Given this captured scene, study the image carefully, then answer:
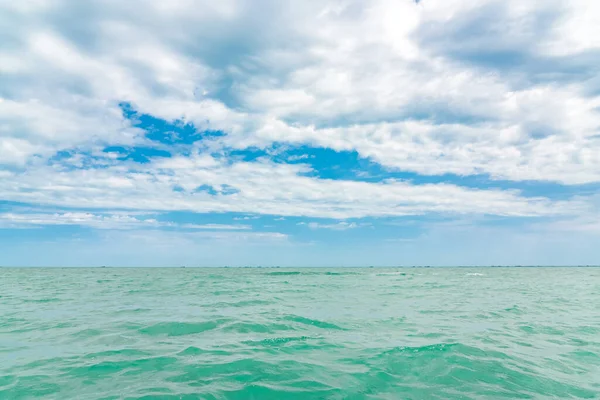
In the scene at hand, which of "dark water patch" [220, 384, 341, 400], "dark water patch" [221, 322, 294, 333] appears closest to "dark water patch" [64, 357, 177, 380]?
"dark water patch" [220, 384, 341, 400]

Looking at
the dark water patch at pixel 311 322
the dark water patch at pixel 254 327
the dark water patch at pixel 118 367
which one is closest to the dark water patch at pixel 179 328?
the dark water patch at pixel 254 327

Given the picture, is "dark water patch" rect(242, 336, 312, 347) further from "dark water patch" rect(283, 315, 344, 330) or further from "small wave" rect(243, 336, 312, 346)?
"dark water patch" rect(283, 315, 344, 330)

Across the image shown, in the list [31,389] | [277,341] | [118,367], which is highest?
[277,341]

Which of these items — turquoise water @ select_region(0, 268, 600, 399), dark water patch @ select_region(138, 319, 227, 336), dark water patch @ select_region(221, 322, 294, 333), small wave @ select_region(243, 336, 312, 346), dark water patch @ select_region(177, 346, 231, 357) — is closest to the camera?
turquoise water @ select_region(0, 268, 600, 399)

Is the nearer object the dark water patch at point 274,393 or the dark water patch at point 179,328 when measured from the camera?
the dark water patch at point 274,393

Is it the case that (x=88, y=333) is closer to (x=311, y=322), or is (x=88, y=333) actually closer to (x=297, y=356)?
(x=297, y=356)

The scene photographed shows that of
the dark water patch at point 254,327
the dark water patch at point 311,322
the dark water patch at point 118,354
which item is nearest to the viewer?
the dark water patch at point 118,354

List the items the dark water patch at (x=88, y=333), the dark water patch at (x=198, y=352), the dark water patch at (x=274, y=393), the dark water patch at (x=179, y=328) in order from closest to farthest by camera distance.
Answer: the dark water patch at (x=274, y=393) < the dark water patch at (x=198, y=352) < the dark water patch at (x=88, y=333) < the dark water patch at (x=179, y=328)

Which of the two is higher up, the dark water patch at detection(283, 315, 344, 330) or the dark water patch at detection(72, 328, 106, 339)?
the dark water patch at detection(283, 315, 344, 330)

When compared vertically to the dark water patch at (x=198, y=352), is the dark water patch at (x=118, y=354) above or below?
below

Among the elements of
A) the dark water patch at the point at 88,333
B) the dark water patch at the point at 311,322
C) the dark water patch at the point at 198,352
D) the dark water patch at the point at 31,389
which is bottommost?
the dark water patch at the point at 31,389

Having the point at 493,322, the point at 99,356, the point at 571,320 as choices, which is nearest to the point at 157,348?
the point at 99,356

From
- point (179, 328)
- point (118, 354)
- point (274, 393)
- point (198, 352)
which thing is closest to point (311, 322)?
point (179, 328)

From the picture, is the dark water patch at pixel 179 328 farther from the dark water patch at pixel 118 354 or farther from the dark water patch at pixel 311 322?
the dark water patch at pixel 311 322
